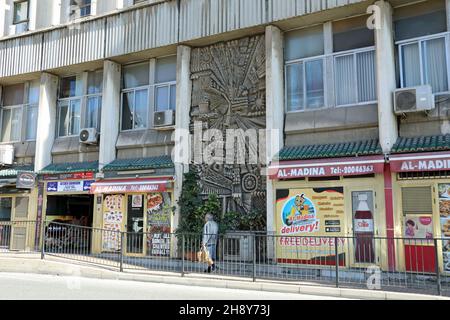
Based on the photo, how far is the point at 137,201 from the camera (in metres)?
16.5

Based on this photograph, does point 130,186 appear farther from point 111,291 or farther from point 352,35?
point 352,35

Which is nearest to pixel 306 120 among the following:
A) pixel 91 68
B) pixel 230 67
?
pixel 230 67

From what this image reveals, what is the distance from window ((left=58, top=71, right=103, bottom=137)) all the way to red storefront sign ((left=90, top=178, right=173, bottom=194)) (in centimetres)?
279

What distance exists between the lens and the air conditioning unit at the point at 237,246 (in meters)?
12.1

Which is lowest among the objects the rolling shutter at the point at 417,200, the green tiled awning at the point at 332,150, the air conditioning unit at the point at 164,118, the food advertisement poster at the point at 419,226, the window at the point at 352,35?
the food advertisement poster at the point at 419,226

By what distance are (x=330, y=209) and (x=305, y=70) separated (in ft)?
15.1

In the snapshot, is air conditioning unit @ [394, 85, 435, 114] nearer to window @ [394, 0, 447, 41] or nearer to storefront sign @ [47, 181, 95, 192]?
window @ [394, 0, 447, 41]

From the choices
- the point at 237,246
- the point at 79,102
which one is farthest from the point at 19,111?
the point at 237,246

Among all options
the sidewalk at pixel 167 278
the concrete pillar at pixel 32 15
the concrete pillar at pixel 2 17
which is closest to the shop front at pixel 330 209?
the sidewalk at pixel 167 278

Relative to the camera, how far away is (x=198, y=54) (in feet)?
53.3

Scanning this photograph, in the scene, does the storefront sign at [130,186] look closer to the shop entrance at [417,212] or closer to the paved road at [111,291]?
the paved road at [111,291]

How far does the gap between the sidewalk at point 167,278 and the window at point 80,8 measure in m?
10.3

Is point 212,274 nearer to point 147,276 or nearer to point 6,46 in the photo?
point 147,276

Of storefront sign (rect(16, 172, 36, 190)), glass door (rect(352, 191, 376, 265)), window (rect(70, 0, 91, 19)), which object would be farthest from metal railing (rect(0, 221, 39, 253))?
Answer: glass door (rect(352, 191, 376, 265))
